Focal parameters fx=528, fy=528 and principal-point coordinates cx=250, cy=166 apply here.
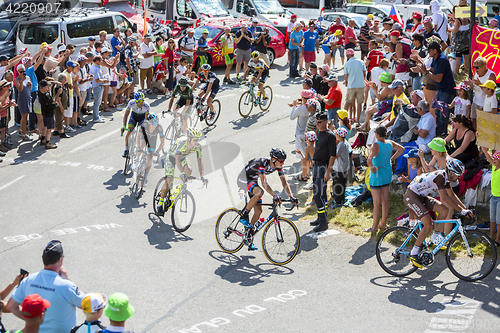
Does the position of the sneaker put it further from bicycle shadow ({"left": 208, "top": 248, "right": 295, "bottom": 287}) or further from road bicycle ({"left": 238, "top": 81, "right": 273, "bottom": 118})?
road bicycle ({"left": 238, "top": 81, "right": 273, "bottom": 118})

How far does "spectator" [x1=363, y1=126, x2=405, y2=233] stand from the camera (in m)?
9.04

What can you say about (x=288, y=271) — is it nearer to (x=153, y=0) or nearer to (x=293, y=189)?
(x=293, y=189)

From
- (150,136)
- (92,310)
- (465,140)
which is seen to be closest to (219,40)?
(150,136)

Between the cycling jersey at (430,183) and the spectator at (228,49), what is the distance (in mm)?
12096

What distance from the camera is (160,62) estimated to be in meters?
18.4

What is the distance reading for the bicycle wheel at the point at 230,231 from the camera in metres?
8.95

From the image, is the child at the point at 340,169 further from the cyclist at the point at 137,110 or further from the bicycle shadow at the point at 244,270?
the cyclist at the point at 137,110

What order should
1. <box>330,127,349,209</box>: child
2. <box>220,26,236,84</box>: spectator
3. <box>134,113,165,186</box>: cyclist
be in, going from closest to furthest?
<box>330,127,349,209</box>: child → <box>134,113,165,186</box>: cyclist → <box>220,26,236,84</box>: spectator

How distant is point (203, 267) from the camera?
851cm

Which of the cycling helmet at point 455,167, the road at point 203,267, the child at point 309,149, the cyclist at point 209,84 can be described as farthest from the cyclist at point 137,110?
the cycling helmet at point 455,167

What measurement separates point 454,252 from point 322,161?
304 cm

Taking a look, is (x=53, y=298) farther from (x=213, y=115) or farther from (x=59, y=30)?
(x=59, y=30)

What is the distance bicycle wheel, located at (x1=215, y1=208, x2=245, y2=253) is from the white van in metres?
12.1

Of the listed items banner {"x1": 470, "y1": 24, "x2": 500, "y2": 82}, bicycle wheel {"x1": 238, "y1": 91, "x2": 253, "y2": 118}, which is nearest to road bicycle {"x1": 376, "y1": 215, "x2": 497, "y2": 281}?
banner {"x1": 470, "y1": 24, "x2": 500, "y2": 82}
